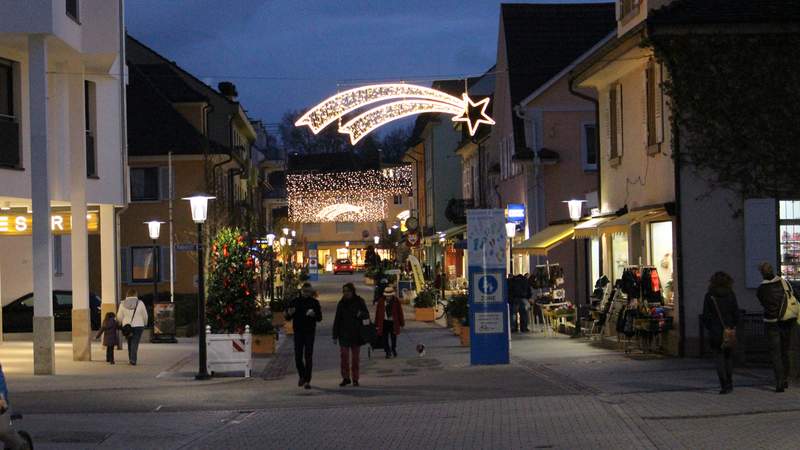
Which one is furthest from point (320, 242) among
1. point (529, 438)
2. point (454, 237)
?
point (529, 438)

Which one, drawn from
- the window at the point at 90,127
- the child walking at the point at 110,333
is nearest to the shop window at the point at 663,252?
the child walking at the point at 110,333

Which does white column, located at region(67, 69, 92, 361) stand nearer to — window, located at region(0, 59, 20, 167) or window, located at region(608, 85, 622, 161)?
window, located at region(0, 59, 20, 167)

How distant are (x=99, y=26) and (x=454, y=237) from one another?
33724mm

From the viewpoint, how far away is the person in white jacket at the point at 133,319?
25766 mm

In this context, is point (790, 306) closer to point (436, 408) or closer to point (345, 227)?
point (436, 408)

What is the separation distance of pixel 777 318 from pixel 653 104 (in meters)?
8.16

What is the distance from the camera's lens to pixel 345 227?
418 feet

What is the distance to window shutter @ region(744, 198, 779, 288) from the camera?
22.4 meters

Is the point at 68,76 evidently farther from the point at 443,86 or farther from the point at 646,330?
the point at 443,86

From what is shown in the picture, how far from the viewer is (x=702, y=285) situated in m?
22.8

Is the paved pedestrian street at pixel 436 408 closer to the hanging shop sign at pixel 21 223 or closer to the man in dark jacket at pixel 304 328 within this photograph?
the man in dark jacket at pixel 304 328

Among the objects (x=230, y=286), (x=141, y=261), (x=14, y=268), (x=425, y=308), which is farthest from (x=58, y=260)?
(x=230, y=286)

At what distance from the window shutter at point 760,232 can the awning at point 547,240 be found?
9623 mm

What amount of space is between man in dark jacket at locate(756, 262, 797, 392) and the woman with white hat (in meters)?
11.5
